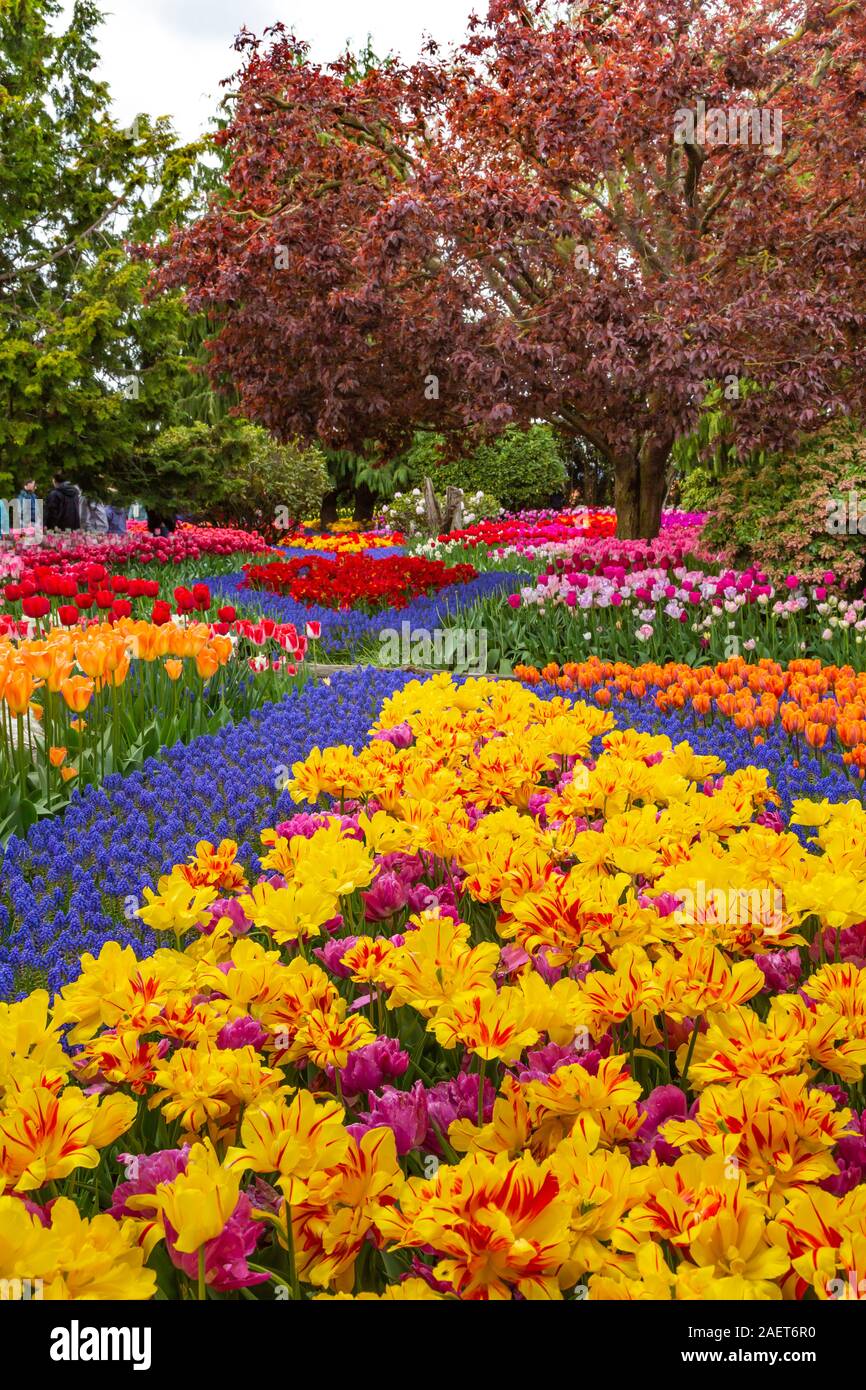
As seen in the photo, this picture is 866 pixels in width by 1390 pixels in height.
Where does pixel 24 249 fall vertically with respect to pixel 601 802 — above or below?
above

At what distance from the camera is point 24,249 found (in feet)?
53.1

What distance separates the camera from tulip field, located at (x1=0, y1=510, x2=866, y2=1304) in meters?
1.07

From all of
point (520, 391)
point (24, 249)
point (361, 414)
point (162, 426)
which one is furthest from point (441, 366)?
point (24, 249)

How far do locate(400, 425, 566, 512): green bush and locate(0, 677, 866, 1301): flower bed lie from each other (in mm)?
26128

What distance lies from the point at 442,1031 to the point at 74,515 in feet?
61.6

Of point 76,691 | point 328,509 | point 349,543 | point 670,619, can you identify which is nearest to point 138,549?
point 349,543

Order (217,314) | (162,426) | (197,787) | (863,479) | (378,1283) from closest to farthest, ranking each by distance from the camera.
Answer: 1. (378,1283)
2. (197,787)
3. (863,479)
4. (217,314)
5. (162,426)

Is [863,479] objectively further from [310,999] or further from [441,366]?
[310,999]

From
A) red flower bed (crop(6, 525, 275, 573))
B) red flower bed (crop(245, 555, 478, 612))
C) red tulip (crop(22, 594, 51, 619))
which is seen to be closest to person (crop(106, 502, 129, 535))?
red flower bed (crop(6, 525, 275, 573))

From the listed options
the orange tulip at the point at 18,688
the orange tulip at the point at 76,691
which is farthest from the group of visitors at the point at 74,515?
the orange tulip at the point at 18,688

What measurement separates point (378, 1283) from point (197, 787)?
2.62 metres

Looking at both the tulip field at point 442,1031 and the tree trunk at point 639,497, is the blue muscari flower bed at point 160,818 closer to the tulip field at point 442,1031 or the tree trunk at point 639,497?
the tulip field at point 442,1031

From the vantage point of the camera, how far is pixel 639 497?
39.2 feet

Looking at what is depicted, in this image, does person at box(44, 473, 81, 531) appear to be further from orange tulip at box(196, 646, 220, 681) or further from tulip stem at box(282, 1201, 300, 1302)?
tulip stem at box(282, 1201, 300, 1302)
